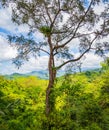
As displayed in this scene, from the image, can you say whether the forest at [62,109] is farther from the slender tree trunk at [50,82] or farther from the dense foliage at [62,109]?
the slender tree trunk at [50,82]

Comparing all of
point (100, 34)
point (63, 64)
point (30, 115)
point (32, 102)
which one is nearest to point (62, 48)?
point (63, 64)

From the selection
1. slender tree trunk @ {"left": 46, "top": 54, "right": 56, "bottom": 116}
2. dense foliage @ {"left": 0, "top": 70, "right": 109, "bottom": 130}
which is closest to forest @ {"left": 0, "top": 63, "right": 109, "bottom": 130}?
dense foliage @ {"left": 0, "top": 70, "right": 109, "bottom": 130}

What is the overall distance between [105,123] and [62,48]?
858 centimetres

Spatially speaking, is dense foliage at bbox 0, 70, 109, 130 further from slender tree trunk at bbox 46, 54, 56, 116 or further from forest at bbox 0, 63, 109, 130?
slender tree trunk at bbox 46, 54, 56, 116

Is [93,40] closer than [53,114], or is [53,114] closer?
[53,114]

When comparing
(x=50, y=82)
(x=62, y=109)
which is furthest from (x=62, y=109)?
(x=50, y=82)

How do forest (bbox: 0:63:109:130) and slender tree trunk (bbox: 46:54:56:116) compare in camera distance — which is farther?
slender tree trunk (bbox: 46:54:56:116)

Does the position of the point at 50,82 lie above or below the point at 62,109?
above

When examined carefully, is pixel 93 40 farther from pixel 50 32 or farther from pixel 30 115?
pixel 30 115

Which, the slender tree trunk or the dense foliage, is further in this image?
the slender tree trunk

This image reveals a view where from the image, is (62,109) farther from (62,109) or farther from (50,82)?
(50,82)

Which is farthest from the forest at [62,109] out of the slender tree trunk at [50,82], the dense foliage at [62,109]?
the slender tree trunk at [50,82]

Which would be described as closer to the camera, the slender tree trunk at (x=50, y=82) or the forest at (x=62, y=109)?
the forest at (x=62, y=109)

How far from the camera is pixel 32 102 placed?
127ft
